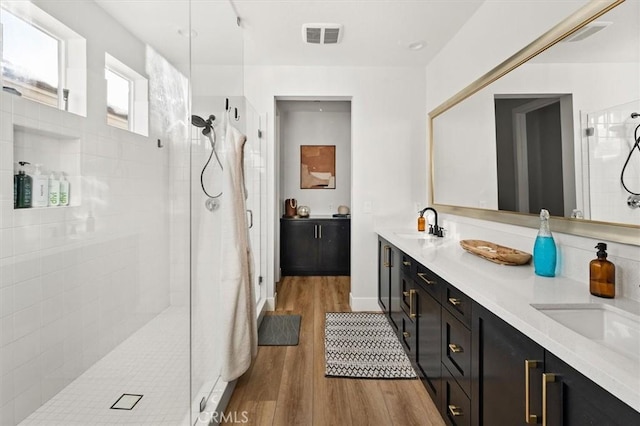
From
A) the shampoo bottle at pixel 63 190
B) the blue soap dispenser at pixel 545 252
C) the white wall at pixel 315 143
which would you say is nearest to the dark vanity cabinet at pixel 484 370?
the blue soap dispenser at pixel 545 252

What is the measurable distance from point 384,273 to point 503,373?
2.03 meters

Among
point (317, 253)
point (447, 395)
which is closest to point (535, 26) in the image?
point (447, 395)

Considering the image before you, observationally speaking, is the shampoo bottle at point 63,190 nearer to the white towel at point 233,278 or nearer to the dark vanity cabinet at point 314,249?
the white towel at point 233,278

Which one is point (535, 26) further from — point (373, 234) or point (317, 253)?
point (317, 253)

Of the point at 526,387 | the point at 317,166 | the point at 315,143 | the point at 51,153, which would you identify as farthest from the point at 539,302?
the point at 315,143

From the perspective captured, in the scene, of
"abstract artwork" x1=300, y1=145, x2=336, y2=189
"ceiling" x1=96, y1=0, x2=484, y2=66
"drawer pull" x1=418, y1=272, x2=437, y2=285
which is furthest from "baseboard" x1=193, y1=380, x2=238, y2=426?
"abstract artwork" x1=300, y1=145, x2=336, y2=189

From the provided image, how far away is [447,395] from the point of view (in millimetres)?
1630

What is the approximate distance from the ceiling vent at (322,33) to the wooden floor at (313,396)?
8.67 ft

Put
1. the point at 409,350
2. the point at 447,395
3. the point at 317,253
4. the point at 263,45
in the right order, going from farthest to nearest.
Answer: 1. the point at 317,253
2. the point at 263,45
3. the point at 409,350
4. the point at 447,395

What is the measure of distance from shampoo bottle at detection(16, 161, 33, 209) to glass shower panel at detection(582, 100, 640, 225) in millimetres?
1965

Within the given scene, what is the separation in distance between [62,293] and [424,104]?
11.5 feet

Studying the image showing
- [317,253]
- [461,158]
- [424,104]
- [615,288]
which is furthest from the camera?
[317,253]

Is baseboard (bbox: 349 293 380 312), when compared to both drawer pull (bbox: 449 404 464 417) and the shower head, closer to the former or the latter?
drawer pull (bbox: 449 404 464 417)

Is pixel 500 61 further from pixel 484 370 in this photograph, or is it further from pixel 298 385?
pixel 298 385
